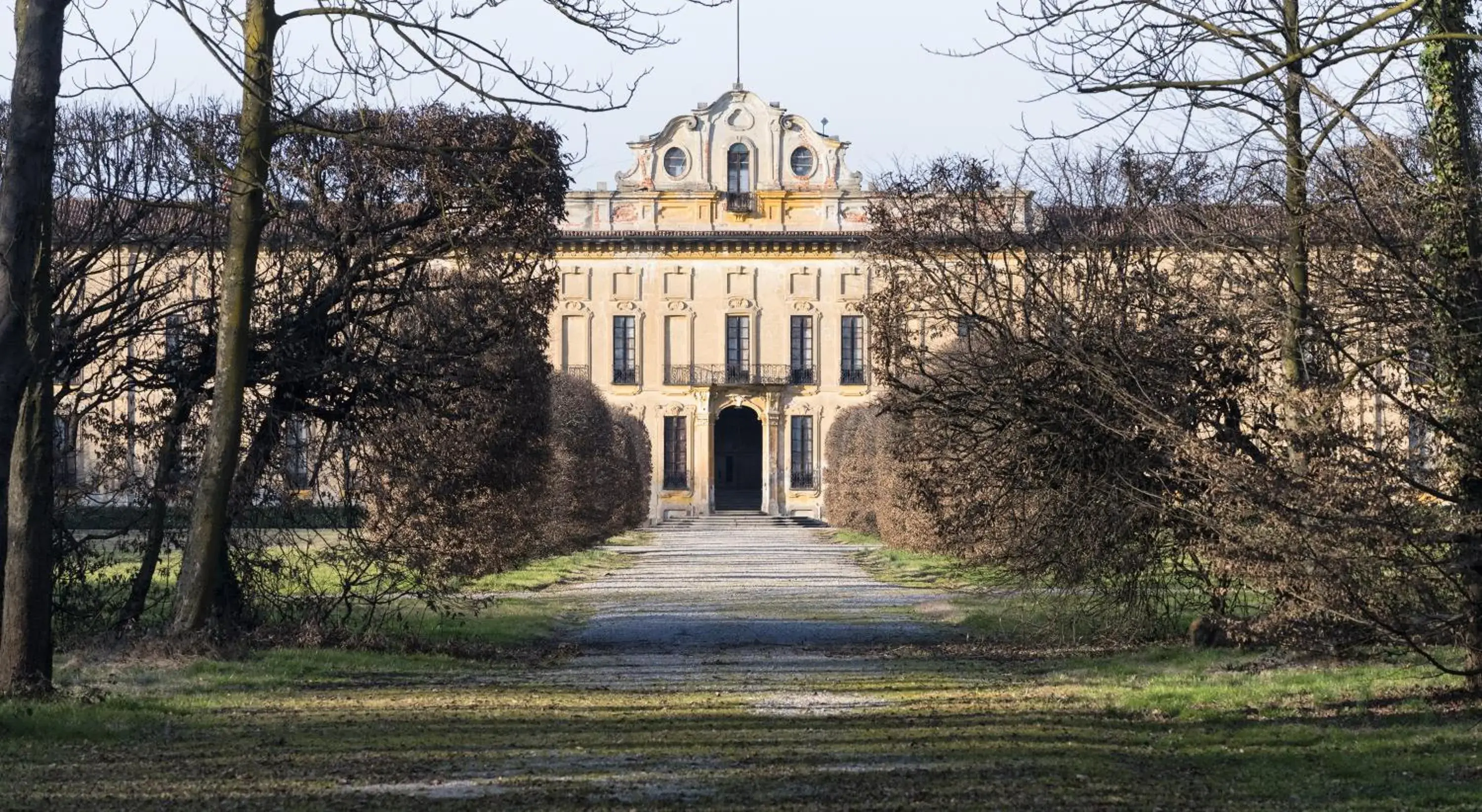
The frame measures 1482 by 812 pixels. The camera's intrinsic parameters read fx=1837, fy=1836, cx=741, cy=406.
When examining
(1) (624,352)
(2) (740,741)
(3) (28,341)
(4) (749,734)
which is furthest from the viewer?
(1) (624,352)

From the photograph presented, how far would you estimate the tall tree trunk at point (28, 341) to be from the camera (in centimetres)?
968

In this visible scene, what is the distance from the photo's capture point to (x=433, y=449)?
1792cm

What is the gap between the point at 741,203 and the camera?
6819cm

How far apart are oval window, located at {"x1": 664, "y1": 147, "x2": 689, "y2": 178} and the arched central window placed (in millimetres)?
1609

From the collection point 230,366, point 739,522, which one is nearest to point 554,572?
point 230,366

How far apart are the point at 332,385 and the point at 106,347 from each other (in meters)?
1.82

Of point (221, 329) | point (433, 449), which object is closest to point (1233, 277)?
point (221, 329)

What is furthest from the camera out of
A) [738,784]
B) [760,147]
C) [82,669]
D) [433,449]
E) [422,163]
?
[760,147]

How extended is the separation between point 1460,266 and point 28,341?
7581mm

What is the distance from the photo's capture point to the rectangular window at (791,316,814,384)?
69.8 m

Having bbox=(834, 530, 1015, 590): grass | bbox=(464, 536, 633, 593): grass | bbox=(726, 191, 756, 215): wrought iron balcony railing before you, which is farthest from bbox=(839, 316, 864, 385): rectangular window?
bbox=(464, 536, 633, 593): grass

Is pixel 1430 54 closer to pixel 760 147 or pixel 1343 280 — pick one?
pixel 1343 280

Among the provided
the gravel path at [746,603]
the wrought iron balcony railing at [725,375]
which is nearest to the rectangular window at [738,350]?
the wrought iron balcony railing at [725,375]

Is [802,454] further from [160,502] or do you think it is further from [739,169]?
[160,502]
